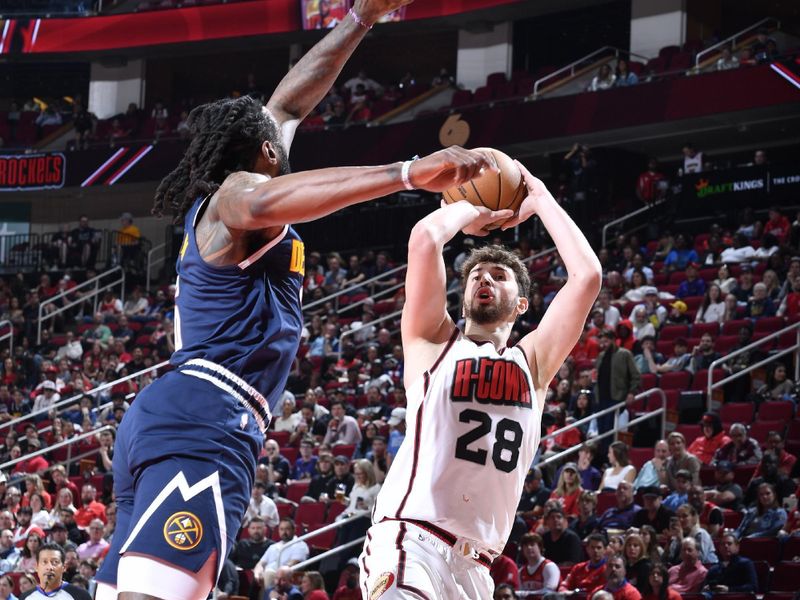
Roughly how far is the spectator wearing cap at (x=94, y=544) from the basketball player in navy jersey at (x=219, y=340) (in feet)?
31.0

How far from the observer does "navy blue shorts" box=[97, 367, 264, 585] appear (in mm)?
3600

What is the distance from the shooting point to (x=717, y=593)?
32.9ft

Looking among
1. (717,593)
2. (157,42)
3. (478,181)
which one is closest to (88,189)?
(157,42)

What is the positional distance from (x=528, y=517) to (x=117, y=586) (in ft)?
27.3

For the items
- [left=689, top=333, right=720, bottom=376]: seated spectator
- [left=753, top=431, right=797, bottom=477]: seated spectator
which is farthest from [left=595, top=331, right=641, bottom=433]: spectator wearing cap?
[left=753, top=431, right=797, bottom=477]: seated spectator

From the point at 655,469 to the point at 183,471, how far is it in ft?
Answer: 29.3

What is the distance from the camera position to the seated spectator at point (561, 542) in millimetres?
10922

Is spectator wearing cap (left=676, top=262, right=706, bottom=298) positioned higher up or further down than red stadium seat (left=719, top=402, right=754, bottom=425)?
higher up

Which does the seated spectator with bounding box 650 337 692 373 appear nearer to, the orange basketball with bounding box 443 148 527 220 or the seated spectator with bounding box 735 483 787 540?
the seated spectator with bounding box 735 483 787 540

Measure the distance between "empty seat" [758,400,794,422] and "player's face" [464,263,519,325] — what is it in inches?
346

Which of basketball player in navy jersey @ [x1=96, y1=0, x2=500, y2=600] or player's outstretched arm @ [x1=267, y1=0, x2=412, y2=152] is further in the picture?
player's outstretched arm @ [x1=267, y1=0, x2=412, y2=152]

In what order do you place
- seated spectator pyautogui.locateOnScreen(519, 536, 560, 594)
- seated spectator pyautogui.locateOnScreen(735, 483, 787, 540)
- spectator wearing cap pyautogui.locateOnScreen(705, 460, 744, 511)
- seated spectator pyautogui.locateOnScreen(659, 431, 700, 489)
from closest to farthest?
1. seated spectator pyautogui.locateOnScreen(519, 536, 560, 594)
2. seated spectator pyautogui.locateOnScreen(735, 483, 787, 540)
3. spectator wearing cap pyautogui.locateOnScreen(705, 460, 744, 511)
4. seated spectator pyautogui.locateOnScreen(659, 431, 700, 489)

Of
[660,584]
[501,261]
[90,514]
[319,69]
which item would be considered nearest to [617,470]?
[660,584]

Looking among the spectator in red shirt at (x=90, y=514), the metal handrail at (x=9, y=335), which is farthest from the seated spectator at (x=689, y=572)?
the metal handrail at (x=9, y=335)
